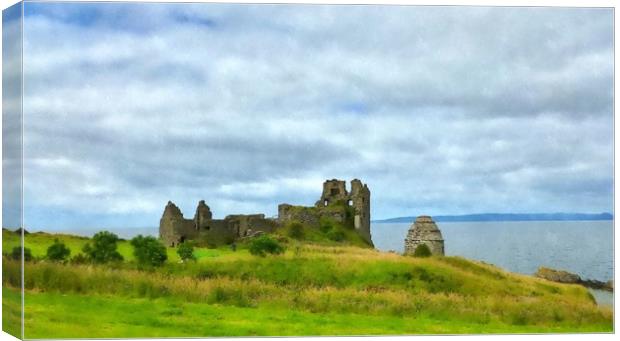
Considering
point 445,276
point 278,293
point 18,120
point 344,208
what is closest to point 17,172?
point 18,120

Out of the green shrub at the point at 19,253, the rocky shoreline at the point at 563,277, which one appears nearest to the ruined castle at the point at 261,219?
the green shrub at the point at 19,253

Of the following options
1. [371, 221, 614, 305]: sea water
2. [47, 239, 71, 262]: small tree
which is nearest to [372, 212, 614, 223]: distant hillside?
[371, 221, 614, 305]: sea water

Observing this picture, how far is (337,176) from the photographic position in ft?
80.6

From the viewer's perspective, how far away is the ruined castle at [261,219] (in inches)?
954

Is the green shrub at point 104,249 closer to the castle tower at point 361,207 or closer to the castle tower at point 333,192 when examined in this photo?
the castle tower at point 333,192

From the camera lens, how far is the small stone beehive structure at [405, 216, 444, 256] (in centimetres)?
2478

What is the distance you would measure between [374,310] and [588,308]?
5219 millimetres

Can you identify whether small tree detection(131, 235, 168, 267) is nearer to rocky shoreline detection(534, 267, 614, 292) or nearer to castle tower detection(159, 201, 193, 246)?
castle tower detection(159, 201, 193, 246)

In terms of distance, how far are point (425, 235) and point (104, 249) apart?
297 inches

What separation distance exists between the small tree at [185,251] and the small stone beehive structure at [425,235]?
5244mm

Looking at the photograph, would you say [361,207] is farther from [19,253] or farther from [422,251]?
[19,253]

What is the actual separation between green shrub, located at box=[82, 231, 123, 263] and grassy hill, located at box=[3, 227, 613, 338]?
192 millimetres

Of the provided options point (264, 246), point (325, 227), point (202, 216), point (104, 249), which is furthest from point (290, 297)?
point (104, 249)

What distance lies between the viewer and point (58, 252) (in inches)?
895
